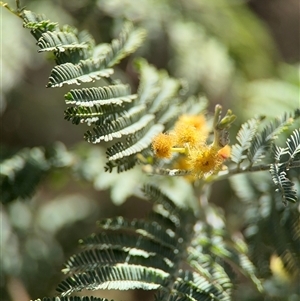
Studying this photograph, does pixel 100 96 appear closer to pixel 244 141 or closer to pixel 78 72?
pixel 78 72

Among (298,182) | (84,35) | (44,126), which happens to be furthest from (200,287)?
(44,126)

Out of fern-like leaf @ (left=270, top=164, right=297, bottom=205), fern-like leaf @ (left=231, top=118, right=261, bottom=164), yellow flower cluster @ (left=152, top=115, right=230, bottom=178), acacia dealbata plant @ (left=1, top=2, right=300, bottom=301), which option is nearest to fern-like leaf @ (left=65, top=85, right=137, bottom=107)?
acacia dealbata plant @ (left=1, top=2, right=300, bottom=301)

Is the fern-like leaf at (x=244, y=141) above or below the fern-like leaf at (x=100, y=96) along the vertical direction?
below

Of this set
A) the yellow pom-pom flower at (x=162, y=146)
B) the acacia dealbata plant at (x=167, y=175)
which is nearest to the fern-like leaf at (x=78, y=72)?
the acacia dealbata plant at (x=167, y=175)

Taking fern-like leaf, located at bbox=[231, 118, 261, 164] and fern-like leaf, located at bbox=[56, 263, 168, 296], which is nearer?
fern-like leaf, located at bbox=[56, 263, 168, 296]

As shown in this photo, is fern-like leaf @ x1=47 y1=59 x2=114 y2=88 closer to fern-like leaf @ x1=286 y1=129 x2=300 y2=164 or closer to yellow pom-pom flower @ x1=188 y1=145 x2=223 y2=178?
yellow pom-pom flower @ x1=188 y1=145 x2=223 y2=178

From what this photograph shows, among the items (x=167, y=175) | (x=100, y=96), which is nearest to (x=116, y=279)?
(x=167, y=175)

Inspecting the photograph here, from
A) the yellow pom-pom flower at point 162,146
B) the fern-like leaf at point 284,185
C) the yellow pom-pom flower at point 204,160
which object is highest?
the yellow pom-pom flower at point 162,146

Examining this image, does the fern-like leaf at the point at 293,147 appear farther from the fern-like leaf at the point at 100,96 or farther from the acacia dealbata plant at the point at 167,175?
the fern-like leaf at the point at 100,96

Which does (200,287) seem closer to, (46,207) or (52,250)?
Answer: (52,250)
